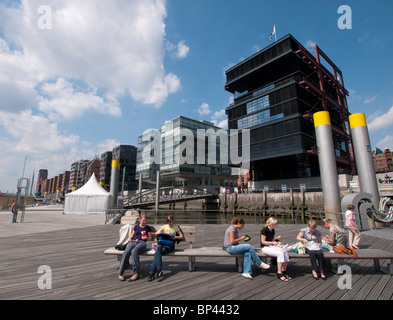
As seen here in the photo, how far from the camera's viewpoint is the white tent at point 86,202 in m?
23.9

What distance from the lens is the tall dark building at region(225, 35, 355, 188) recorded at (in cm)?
4269

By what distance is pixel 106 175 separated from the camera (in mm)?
105938

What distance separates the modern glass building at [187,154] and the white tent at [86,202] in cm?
3591

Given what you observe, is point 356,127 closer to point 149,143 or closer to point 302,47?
point 302,47

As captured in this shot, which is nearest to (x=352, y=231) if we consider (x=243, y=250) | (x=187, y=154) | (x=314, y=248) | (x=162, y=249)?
(x=314, y=248)

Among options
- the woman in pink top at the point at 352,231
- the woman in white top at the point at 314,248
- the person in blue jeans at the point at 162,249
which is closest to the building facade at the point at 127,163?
the person in blue jeans at the point at 162,249

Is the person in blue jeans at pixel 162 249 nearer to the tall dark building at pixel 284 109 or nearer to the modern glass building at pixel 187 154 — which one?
the tall dark building at pixel 284 109

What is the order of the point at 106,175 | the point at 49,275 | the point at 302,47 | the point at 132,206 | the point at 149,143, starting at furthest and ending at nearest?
the point at 106,175 → the point at 149,143 → the point at 302,47 → the point at 132,206 → the point at 49,275

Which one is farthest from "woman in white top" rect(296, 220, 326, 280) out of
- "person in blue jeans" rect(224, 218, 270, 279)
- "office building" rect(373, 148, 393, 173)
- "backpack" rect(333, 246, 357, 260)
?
"office building" rect(373, 148, 393, 173)

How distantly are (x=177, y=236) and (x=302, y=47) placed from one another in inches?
2158

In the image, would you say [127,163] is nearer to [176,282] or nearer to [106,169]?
[106,169]

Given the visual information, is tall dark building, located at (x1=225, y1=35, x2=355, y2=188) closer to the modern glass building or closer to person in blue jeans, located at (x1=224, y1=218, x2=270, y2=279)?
the modern glass building
